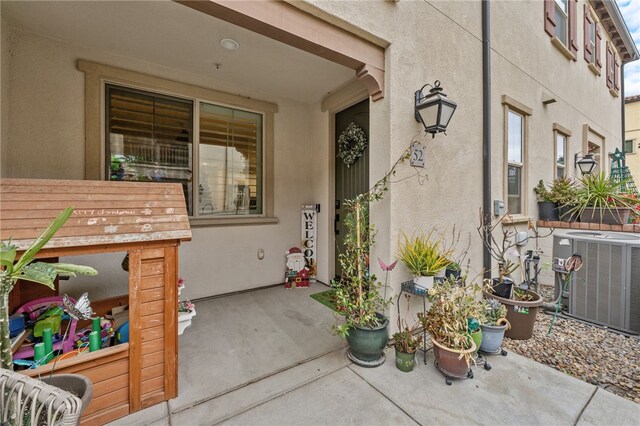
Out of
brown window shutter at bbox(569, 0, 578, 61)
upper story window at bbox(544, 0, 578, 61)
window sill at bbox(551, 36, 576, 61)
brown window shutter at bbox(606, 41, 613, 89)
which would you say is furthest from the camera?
brown window shutter at bbox(606, 41, 613, 89)

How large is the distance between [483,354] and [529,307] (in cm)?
74

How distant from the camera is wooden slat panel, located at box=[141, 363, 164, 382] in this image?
1753mm

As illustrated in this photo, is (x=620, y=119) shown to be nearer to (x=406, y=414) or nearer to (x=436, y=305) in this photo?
(x=436, y=305)

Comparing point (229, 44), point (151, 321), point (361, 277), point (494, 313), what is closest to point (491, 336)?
point (494, 313)

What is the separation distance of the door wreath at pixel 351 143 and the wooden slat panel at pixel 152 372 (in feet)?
10.4

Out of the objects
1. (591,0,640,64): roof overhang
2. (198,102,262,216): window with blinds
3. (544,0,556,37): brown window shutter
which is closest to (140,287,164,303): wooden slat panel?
(198,102,262,216): window with blinds

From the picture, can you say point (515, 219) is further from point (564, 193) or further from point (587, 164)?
point (587, 164)

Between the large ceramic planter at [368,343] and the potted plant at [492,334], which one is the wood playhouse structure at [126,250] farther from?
the potted plant at [492,334]

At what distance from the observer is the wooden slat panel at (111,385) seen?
162 centimetres

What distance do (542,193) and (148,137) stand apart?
617 centimetres

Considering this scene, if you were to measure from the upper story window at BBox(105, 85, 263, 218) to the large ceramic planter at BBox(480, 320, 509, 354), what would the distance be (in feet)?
10.7

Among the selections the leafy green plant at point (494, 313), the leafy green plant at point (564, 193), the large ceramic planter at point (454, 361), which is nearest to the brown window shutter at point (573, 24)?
the leafy green plant at point (564, 193)

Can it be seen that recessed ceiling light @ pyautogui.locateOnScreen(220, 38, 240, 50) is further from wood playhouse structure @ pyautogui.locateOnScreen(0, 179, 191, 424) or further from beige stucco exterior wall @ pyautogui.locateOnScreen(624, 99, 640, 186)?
beige stucco exterior wall @ pyautogui.locateOnScreen(624, 99, 640, 186)

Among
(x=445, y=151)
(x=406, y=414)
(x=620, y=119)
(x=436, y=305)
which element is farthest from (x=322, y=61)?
(x=620, y=119)
